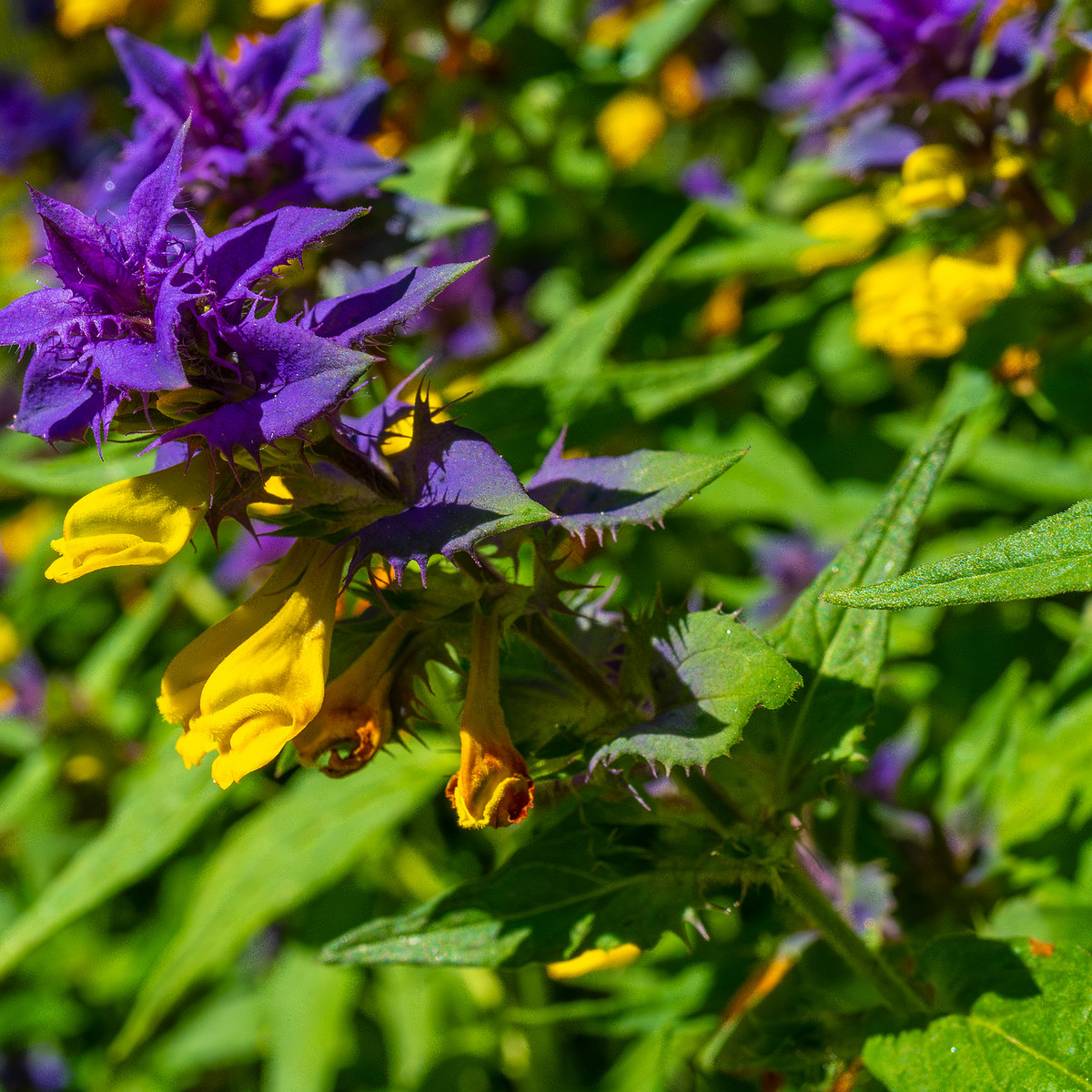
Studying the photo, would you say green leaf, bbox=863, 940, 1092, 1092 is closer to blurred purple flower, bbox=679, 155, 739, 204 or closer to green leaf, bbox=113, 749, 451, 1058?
green leaf, bbox=113, 749, 451, 1058

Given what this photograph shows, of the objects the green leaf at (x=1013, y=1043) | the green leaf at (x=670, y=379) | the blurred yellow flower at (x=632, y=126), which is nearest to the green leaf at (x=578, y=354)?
the green leaf at (x=670, y=379)

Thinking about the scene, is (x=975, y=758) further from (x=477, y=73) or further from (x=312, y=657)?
(x=477, y=73)

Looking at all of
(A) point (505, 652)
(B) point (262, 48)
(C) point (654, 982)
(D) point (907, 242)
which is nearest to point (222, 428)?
(A) point (505, 652)

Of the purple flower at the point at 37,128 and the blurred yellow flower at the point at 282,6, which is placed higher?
the blurred yellow flower at the point at 282,6

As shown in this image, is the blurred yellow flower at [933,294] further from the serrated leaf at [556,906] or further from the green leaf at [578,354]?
the serrated leaf at [556,906]

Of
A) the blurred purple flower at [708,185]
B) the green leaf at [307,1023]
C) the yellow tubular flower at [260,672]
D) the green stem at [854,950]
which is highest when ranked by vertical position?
the yellow tubular flower at [260,672]

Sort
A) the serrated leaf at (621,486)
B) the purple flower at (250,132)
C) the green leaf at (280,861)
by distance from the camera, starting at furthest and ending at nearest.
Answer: the green leaf at (280,861) → the purple flower at (250,132) → the serrated leaf at (621,486)
